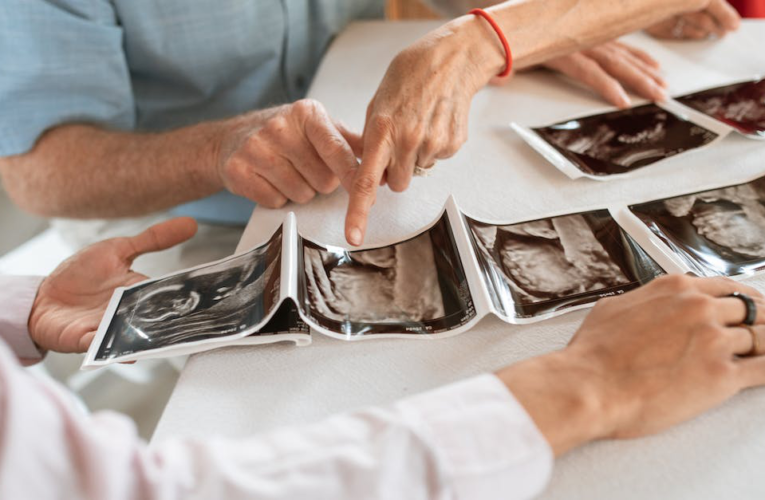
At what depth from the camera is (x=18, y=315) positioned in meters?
0.88

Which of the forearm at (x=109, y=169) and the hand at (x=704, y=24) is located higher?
the hand at (x=704, y=24)

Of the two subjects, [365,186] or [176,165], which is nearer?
[365,186]

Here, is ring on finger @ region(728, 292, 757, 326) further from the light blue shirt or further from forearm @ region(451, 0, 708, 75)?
the light blue shirt

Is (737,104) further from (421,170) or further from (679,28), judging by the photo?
(421,170)

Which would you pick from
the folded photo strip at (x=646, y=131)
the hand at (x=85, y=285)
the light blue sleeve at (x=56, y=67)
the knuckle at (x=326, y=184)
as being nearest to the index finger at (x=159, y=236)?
the hand at (x=85, y=285)

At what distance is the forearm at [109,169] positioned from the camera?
1.08 m

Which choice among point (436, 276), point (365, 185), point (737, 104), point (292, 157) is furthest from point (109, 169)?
point (737, 104)

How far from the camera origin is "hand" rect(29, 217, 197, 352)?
848mm

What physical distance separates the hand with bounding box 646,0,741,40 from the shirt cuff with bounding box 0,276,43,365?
1353 mm

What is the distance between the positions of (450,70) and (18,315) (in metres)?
0.76

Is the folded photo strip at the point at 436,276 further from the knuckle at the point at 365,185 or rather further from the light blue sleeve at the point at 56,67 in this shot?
the light blue sleeve at the point at 56,67

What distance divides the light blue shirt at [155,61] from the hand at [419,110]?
1.56 feet

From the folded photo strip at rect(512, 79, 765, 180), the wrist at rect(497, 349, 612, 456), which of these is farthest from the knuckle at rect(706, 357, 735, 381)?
the folded photo strip at rect(512, 79, 765, 180)

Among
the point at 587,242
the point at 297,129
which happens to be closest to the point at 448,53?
the point at 297,129
